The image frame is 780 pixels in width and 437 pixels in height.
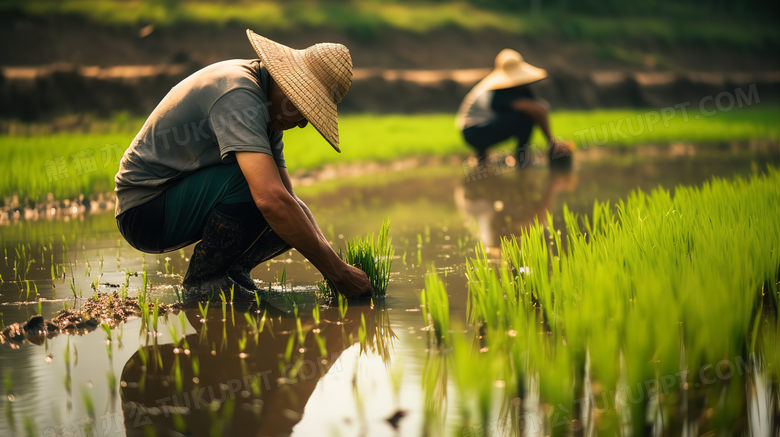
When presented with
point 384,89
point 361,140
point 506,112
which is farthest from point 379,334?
point 384,89

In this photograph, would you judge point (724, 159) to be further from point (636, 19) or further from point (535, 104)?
point (636, 19)

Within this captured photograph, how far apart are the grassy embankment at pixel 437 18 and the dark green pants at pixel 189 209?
14.7 meters

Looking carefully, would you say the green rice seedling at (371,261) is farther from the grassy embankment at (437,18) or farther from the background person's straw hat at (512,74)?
the grassy embankment at (437,18)

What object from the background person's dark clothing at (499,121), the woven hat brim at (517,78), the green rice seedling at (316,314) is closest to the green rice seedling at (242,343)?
the green rice seedling at (316,314)

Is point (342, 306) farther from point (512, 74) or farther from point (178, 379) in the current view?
point (512, 74)

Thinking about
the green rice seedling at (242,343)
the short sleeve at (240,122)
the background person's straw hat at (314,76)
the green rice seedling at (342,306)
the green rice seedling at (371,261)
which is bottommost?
the green rice seedling at (242,343)

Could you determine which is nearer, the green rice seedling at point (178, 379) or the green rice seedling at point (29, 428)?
the green rice seedling at point (29, 428)

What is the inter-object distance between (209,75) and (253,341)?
0.94m

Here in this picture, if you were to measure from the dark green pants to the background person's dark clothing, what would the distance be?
534cm

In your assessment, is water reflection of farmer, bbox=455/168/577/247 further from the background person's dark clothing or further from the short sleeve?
the short sleeve

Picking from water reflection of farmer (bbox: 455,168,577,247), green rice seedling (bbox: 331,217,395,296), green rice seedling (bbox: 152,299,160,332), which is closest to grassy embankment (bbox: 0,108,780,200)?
water reflection of farmer (bbox: 455,168,577,247)

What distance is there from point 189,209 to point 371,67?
52.4ft

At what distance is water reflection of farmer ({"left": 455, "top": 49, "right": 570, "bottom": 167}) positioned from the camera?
744 cm

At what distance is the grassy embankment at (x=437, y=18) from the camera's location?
16750 millimetres
